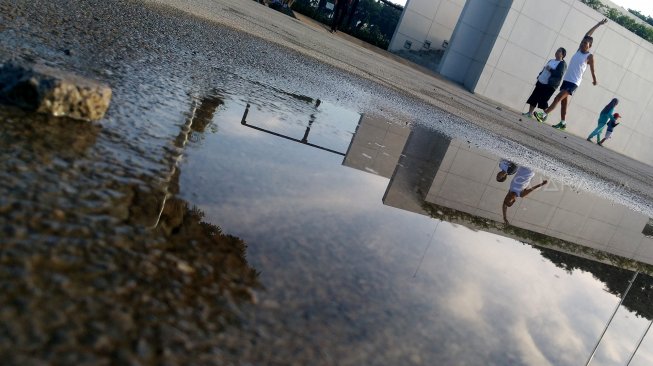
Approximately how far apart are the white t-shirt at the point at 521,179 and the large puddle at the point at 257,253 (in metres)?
0.59

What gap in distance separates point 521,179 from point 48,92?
3043 millimetres

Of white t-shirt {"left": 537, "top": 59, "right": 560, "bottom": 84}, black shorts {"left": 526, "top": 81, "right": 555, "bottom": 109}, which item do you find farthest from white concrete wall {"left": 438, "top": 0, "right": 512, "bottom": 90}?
white t-shirt {"left": 537, "top": 59, "right": 560, "bottom": 84}

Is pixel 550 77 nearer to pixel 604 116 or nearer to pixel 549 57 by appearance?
pixel 549 57

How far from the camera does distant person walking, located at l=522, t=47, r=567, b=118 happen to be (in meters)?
10.1

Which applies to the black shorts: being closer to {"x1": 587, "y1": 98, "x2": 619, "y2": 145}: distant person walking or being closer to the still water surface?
{"x1": 587, "y1": 98, "x2": 619, "y2": 145}: distant person walking

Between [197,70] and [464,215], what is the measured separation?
1.69m

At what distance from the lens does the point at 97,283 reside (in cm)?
72

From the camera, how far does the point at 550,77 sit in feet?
33.8

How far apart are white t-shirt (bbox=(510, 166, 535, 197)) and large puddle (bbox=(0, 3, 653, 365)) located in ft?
1.94

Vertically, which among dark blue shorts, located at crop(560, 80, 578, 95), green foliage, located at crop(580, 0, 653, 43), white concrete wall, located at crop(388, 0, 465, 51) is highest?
green foliage, located at crop(580, 0, 653, 43)

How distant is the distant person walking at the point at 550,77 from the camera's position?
10094 millimetres

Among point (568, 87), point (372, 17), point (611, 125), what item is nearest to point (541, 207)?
point (568, 87)

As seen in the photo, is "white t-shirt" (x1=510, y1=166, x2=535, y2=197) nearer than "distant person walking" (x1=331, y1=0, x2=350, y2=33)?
Yes

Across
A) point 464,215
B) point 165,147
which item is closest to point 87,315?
point 165,147
